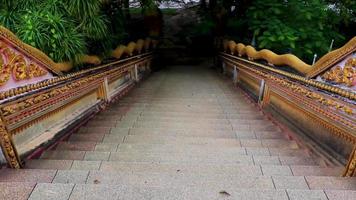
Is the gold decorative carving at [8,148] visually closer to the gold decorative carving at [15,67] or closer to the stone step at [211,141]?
the gold decorative carving at [15,67]

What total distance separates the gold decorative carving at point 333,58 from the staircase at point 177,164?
63 cm

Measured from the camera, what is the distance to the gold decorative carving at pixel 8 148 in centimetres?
142

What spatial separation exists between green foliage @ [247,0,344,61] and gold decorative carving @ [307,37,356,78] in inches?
106

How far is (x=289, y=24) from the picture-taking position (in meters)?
5.29

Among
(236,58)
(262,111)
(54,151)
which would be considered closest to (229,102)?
(262,111)

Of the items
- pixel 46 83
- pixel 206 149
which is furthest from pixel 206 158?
pixel 46 83

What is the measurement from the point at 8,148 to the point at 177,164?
99 centimetres

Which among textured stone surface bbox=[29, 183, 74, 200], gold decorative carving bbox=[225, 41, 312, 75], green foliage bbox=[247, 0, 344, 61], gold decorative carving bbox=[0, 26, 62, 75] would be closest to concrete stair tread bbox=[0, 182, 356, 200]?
textured stone surface bbox=[29, 183, 74, 200]

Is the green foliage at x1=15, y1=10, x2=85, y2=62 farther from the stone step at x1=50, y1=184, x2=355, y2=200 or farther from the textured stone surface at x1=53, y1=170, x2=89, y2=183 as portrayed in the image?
the stone step at x1=50, y1=184, x2=355, y2=200

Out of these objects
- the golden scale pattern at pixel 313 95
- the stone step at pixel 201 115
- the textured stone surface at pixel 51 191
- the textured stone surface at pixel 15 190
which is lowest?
the stone step at pixel 201 115

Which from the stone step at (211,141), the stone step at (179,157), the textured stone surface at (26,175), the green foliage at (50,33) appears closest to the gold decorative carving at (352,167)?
the stone step at (179,157)

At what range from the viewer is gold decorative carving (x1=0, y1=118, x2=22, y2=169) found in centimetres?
142

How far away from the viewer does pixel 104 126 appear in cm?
266

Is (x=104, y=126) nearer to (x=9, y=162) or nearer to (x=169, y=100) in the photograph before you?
(x=9, y=162)
